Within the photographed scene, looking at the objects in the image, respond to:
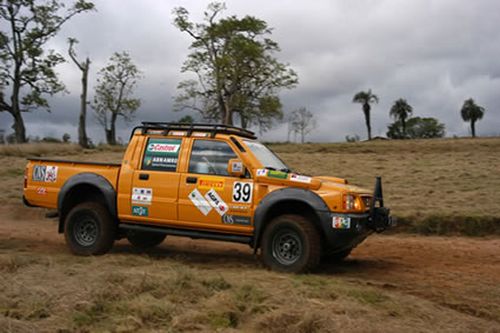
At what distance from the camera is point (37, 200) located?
8.88m

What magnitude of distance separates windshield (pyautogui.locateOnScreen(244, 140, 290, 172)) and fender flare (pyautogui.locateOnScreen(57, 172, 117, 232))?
2226mm

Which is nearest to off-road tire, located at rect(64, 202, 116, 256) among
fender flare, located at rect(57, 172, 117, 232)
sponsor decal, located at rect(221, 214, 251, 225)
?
fender flare, located at rect(57, 172, 117, 232)

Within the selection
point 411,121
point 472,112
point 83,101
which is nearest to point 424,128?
point 411,121

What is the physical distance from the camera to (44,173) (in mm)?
8828

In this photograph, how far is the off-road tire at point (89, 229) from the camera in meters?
8.36

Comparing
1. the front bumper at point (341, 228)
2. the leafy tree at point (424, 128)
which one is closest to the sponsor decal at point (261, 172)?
the front bumper at point (341, 228)

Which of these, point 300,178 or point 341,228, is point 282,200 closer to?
point 300,178

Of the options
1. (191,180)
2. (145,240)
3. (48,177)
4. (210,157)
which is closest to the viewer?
(191,180)

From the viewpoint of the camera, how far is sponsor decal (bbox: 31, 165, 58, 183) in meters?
8.77

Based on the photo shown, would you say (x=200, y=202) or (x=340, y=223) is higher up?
(x=200, y=202)

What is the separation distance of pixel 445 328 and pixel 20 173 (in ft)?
59.8

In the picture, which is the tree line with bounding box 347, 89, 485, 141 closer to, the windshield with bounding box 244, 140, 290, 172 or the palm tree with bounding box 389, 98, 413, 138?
the palm tree with bounding box 389, 98, 413, 138

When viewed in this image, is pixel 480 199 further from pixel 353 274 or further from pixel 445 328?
pixel 445 328

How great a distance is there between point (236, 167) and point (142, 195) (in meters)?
1.63
